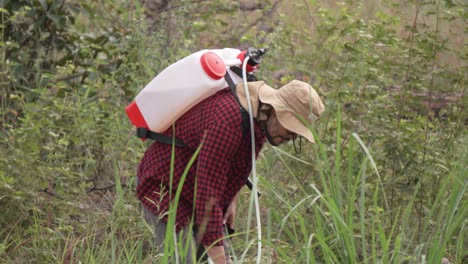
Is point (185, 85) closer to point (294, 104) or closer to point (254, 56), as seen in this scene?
point (254, 56)

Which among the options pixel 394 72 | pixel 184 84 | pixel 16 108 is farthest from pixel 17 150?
pixel 394 72

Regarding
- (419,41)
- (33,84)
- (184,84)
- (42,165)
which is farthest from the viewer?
(33,84)

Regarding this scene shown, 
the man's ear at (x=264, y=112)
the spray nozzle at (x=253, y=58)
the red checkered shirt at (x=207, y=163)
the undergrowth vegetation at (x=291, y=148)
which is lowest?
the undergrowth vegetation at (x=291, y=148)

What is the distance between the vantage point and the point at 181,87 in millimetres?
4000

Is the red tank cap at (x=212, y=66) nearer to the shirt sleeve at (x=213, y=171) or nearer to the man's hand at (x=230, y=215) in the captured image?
the shirt sleeve at (x=213, y=171)

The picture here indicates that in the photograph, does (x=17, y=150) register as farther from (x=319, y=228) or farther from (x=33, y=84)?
(x=319, y=228)

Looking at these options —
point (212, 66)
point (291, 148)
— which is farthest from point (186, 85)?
point (291, 148)

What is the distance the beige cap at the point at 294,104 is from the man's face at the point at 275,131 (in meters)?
0.07

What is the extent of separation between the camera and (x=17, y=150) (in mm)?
5055

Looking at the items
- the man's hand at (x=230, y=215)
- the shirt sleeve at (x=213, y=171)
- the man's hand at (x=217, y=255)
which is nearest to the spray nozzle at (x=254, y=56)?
the shirt sleeve at (x=213, y=171)

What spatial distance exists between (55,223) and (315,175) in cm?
143

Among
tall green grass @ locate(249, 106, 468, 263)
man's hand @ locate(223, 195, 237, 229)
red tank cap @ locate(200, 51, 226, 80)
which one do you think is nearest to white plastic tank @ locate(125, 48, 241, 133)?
red tank cap @ locate(200, 51, 226, 80)

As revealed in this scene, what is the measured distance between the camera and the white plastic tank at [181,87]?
3.97 metres

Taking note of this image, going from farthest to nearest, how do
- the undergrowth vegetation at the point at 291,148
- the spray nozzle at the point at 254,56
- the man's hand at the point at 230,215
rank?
the undergrowth vegetation at the point at 291,148
the man's hand at the point at 230,215
the spray nozzle at the point at 254,56
